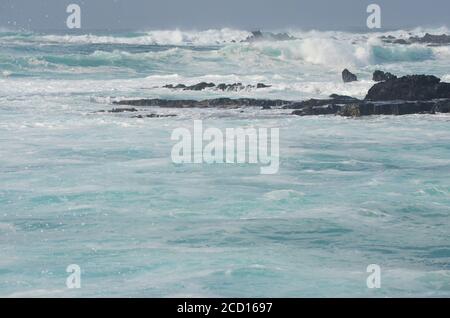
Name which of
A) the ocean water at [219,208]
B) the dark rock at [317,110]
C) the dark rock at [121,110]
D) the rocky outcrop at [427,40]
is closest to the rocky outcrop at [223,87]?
the ocean water at [219,208]

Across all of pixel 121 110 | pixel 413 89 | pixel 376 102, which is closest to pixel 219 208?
pixel 121 110

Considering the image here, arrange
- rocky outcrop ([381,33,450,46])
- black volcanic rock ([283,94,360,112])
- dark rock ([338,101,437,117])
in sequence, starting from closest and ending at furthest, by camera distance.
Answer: dark rock ([338,101,437,117])
black volcanic rock ([283,94,360,112])
rocky outcrop ([381,33,450,46])

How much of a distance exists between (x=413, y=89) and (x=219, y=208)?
14.8 m

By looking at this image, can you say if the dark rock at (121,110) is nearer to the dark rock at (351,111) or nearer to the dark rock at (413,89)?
the dark rock at (351,111)

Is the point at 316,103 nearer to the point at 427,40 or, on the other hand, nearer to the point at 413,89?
the point at 413,89

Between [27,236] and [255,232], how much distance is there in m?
2.75

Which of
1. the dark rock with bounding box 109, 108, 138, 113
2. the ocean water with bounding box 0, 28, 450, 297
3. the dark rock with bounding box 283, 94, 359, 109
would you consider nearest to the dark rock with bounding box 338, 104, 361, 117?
the ocean water with bounding box 0, 28, 450, 297

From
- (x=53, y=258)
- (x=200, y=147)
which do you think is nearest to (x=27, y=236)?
(x=53, y=258)

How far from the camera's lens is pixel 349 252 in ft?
37.8

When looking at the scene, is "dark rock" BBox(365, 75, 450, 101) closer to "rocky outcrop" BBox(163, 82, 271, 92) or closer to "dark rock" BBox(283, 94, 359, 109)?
"dark rock" BBox(283, 94, 359, 109)

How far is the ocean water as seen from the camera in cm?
1038

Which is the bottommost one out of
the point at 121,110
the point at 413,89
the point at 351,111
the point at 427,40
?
the point at 351,111

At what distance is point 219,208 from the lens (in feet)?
→ 45.4

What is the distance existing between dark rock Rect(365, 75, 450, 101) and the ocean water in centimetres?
210
